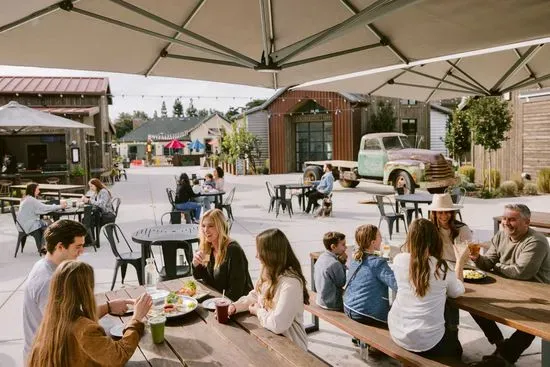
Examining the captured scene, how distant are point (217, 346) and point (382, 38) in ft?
10.3

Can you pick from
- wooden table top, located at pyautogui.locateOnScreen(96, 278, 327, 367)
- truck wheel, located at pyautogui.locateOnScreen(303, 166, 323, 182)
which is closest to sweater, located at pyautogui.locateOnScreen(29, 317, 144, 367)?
wooden table top, located at pyautogui.locateOnScreen(96, 278, 327, 367)

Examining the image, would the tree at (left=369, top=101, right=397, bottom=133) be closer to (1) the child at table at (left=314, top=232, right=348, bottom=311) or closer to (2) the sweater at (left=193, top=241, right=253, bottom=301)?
(1) the child at table at (left=314, top=232, right=348, bottom=311)

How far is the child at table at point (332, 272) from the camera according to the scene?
3.80 meters

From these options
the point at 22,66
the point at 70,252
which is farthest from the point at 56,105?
the point at 70,252

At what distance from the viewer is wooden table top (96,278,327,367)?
239 cm

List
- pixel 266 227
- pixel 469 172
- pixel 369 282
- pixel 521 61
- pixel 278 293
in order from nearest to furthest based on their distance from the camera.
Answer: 1. pixel 278 293
2. pixel 369 282
3. pixel 521 61
4. pixel 266 227
5. pixel 469 172

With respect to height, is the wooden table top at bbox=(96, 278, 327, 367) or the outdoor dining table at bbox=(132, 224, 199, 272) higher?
the outdoor dining table at bbox=(132, 224, 199, 272)

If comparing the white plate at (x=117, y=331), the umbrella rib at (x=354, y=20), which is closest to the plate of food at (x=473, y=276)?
the umbrella rib at (x=354, y=20)

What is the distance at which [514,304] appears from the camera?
3.19m

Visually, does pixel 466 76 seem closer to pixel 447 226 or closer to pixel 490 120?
pixel 447 226

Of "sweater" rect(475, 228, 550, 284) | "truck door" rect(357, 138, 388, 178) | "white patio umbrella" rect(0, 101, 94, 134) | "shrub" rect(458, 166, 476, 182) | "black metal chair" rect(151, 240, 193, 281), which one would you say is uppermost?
"white patio umbrella" rect(0, 101, 94, 134)

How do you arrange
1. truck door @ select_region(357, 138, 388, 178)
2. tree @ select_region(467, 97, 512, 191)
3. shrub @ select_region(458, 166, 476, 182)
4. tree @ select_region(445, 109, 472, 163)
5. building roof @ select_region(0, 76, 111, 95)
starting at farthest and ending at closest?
building roof @ select_region(0, 76, 111, 95)
tree @ select_region(445, 109, 472, 163)
shrub @ select_region(458, 166, 476, 182)
truck door @ select_region(357, 138, 388, 178)
tree @ select_region(467, 97, 512, 191)

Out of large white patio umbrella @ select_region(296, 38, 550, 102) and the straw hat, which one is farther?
large white patio umbrella @ select_region(296, 38, 550, 102)

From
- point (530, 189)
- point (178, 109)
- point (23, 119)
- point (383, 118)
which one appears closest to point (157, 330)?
point (23, 119)
